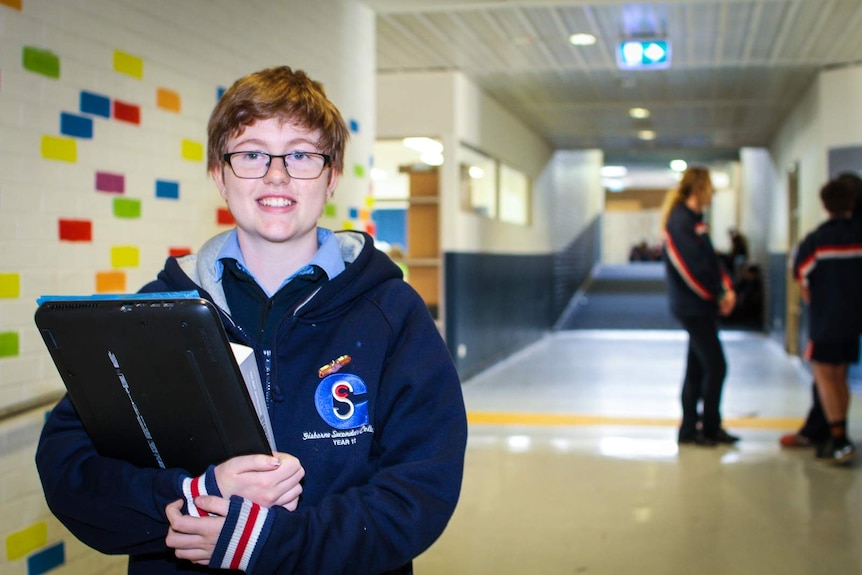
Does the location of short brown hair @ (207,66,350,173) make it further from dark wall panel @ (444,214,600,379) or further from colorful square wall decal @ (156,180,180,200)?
dark wall panel @ (444,214,600,379)

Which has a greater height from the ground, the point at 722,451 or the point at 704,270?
the point at 704,270

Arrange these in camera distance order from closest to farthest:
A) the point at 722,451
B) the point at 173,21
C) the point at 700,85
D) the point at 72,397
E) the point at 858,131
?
the point at 72,397, the point at 173,21, the point at 722,451, the point at 858,131, the point at 700,85

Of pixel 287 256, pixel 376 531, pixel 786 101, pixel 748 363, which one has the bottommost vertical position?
pixel 748 363

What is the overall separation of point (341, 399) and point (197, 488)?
0.80 feet

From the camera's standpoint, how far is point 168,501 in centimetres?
131

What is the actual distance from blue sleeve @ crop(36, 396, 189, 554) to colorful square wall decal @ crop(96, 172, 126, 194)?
6.47ft

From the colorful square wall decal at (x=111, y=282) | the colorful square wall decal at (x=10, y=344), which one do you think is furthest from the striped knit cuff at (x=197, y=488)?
the colorful square wall decal at (x=111, y=282)

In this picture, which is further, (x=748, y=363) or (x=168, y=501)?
(x=748, y=363)

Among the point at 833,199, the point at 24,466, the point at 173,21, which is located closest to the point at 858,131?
the point at 833,199

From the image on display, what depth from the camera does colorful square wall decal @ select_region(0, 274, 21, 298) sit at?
2791mm

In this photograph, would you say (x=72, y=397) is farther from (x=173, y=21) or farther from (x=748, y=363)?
(x=748, y=363)

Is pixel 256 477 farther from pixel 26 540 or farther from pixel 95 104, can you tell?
pixel 95 104

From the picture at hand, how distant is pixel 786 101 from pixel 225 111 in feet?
31.0

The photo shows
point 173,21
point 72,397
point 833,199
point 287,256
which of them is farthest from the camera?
point 833,199
